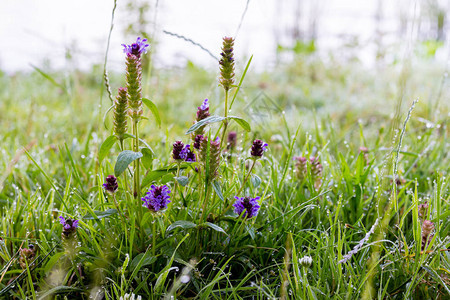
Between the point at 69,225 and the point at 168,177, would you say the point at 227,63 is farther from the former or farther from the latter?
the point at 69,225

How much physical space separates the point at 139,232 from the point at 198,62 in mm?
4727

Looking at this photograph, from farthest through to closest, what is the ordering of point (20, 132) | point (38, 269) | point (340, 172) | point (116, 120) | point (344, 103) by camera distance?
1. point (344, 103)
2. point (20, 132)
3. point (340, 172)
4. point (38, 269)
5. point (116, 120)

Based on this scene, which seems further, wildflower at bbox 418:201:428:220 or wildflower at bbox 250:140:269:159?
wildflower at bbox 418:201:428:220

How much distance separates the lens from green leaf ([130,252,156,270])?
3.45 feet

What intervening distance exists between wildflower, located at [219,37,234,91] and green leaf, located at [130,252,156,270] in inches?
19.2

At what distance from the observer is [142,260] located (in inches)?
41.6

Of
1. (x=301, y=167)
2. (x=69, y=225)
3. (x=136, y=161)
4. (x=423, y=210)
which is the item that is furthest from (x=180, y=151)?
(x=423, y=210)

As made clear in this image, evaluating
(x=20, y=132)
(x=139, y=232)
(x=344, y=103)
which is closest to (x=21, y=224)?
(x=139, y=232)

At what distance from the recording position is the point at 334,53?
A: 589cm

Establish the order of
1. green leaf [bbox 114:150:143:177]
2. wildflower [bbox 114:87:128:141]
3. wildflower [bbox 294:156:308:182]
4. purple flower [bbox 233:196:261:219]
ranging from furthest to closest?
wildflower [bbox 294:156:308:182] < purple flower [bbox 233:196:261:219] < wildflower [bbox 114:87:128:141] < green leaf [bbox 114:150:143:177]

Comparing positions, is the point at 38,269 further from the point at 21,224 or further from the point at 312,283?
the point at 312,283

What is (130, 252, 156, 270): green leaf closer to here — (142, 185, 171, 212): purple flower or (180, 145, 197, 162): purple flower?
(142, 185, 171, 212): purple flower

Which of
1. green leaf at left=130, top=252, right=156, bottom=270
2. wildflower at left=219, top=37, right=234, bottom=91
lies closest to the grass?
green leaf at left=130, top=252, right=156, bottom=270

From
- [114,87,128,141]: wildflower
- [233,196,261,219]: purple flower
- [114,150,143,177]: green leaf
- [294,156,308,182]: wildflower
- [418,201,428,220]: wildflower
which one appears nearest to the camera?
[114,150,143,177]: green leaf
